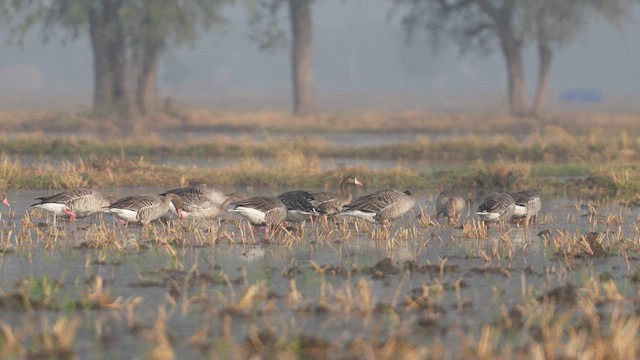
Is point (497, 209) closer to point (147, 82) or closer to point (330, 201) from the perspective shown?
point (330, 201)

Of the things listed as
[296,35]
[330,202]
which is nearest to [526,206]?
[330,202]

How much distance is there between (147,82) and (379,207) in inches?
1710

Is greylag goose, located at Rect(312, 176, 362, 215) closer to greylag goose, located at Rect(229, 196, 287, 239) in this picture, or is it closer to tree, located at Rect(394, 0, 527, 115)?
greylag goose, located at Rect(229, 196, 287, 239)

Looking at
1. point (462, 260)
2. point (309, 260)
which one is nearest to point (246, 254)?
point (309, 260)

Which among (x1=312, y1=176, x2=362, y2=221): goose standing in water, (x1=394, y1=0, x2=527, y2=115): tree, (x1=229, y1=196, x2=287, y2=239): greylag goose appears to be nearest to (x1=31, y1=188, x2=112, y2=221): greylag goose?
(x1=229, y1=196, x2=287, y2=239): greylag goose

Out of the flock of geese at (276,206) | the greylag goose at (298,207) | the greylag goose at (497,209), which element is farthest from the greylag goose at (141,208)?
the greylag goose at (497,209)

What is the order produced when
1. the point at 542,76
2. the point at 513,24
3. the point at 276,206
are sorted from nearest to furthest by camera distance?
1. the point at 276,206
2. the point at 513,24
3. the point at 542,76

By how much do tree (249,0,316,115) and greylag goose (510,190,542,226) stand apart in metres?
44.2

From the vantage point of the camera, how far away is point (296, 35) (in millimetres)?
67500

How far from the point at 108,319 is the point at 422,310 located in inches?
122

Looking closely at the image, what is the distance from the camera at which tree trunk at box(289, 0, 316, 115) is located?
6650 cm

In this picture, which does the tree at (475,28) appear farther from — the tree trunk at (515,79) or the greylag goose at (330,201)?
the greylag goose at (330,201)

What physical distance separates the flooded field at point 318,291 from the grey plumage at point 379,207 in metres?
0.28

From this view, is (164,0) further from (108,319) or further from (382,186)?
(108,319)
